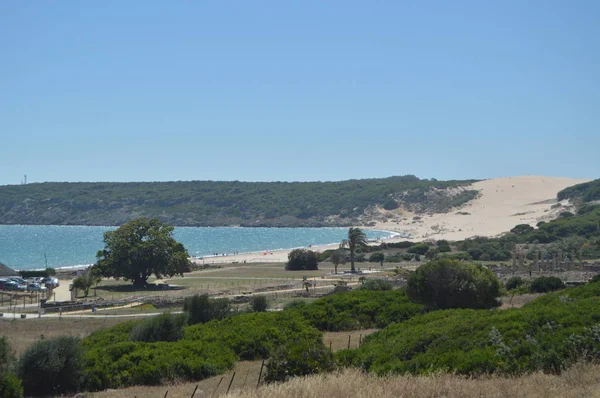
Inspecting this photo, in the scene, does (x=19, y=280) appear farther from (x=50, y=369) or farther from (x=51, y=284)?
(x=50, y=369)

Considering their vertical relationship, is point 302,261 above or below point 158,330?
above

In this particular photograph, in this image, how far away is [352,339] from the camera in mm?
24656

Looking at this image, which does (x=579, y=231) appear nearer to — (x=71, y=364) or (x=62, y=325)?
(x=62, y=325)

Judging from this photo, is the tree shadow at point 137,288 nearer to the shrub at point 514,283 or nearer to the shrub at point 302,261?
the shrub at point 302,261

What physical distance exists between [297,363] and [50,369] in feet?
20.3

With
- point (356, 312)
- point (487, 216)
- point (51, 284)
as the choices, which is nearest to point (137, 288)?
point (51, 284)

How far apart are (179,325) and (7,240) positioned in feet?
455

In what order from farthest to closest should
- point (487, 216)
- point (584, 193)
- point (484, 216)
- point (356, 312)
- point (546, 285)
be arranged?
point (484, 216)
point (487, 216)
point (584, 193)
point (546, 285)
point (356, 312)

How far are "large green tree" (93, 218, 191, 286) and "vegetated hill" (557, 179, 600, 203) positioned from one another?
337ft

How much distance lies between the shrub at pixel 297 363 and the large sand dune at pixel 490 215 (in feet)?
341

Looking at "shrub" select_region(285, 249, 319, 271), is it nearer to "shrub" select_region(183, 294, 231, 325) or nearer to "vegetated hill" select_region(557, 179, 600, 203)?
"shrub" select_region(183, 294, 231, 325)

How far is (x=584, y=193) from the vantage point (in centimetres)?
14750

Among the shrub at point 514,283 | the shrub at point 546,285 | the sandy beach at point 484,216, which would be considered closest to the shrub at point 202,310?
the shrub at point 546,285

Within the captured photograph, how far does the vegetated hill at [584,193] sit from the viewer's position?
139875 millimetres
